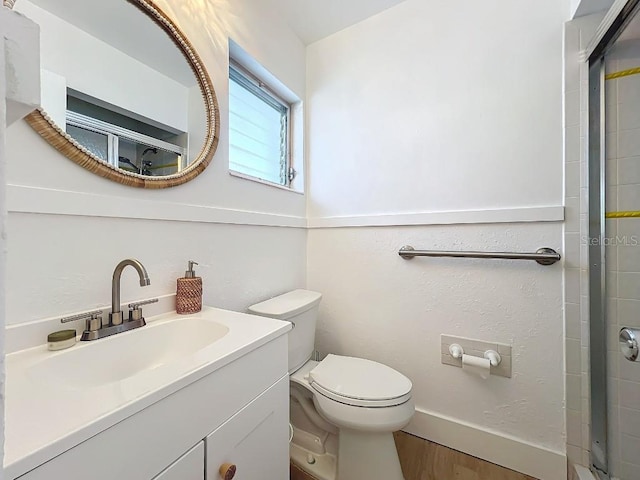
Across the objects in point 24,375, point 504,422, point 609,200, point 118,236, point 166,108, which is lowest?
point 504,422

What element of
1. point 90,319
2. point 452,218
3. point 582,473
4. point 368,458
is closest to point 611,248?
point 452,218

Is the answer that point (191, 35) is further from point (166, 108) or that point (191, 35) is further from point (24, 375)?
point (24, 375)

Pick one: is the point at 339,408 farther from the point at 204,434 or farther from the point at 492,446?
the point at 492,446

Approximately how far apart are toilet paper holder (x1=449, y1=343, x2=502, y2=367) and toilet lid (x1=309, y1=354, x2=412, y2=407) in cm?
30

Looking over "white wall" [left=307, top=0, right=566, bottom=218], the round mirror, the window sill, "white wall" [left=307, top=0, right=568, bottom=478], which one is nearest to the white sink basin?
the round mirror

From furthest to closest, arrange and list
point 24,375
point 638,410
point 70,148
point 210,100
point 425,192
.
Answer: point 425,192
point 210,100
point 638,410
point 70,148
point 24,375

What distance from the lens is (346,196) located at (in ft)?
5.19

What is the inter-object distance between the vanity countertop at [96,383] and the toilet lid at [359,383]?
419 mm

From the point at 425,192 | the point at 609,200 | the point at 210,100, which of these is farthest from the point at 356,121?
the point at 609,200

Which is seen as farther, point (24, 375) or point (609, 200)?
point (609, 200)

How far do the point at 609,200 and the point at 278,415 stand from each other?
1.38 meters

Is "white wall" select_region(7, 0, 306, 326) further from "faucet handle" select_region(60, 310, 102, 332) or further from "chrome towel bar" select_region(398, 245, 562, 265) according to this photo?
"chrome towel bar" select_region(398, 245, 562, 265)

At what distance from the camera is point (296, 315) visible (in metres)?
1.22

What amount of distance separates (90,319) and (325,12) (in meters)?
1.74
